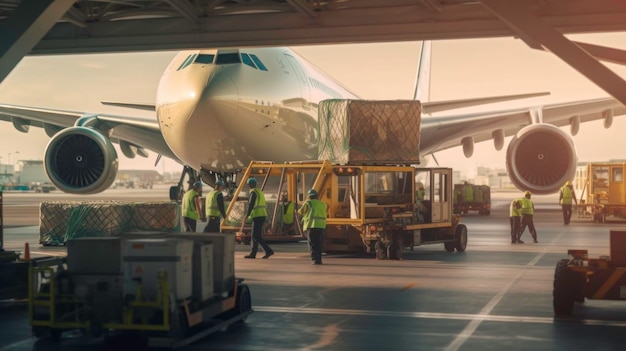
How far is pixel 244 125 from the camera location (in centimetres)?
2252

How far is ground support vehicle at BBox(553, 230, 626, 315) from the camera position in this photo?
10672 millimetres

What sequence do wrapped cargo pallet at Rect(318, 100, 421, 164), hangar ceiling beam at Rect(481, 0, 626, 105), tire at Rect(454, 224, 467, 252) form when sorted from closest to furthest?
hangar ceiling beam at Rect(481, 0, 626, 105) → wrapped cargo pallet at Rect(318, 100, 421, 164) → tire at Rect(454, 224, 467, 252)

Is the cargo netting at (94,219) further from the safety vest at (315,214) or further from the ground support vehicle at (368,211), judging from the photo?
the safety vest at (315,214)

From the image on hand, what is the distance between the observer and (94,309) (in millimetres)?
9109

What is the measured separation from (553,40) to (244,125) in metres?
12.9

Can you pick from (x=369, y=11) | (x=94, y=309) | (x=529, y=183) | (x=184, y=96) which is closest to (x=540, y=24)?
(x=369, y=11)

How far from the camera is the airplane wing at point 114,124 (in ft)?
95.8

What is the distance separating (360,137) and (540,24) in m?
10.3

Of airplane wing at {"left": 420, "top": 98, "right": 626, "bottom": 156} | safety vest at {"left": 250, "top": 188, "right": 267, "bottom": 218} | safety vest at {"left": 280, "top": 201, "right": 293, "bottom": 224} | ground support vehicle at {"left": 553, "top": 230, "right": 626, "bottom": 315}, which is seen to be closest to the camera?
ground support vehicle at {"left": 553, "top": 230, "right": 626, "bottom": 315}

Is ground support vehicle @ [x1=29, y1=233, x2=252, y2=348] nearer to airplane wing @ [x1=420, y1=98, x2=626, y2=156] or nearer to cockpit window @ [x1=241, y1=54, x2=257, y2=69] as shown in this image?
cockpit window @ [x1=241, y1=54, x2=257, y2=69]

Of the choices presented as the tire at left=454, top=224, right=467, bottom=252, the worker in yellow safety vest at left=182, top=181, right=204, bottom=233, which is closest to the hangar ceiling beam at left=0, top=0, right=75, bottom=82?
the worker in yellow safety vest at left=182, top=181, right=204, bottom=233

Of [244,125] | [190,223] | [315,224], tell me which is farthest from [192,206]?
[315,224]

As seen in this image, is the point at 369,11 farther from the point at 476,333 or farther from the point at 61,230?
the point at 61,230

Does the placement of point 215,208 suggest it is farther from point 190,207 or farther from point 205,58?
point 205,58
